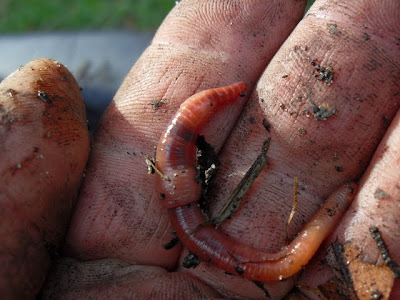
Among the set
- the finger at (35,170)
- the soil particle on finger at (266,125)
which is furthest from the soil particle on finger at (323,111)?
the finger at (35,170)

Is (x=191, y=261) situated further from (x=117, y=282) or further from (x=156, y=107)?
(x=156, y=107)

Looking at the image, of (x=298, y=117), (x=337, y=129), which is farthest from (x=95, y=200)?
(x=337, y=129)

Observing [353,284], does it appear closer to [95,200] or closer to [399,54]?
[399,54]

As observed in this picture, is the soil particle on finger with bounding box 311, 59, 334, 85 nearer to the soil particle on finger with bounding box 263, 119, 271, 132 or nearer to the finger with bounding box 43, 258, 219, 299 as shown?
the soil particle on finger with bounding box 263, 119, 271, 132

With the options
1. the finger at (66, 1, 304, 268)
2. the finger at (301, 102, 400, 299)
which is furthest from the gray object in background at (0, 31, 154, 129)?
the finger at (301, 102, 400, 299)

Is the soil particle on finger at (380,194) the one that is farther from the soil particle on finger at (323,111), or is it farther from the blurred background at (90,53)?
the blurred background at (90,53)

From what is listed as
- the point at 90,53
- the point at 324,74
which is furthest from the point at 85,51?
the point at 324,74
